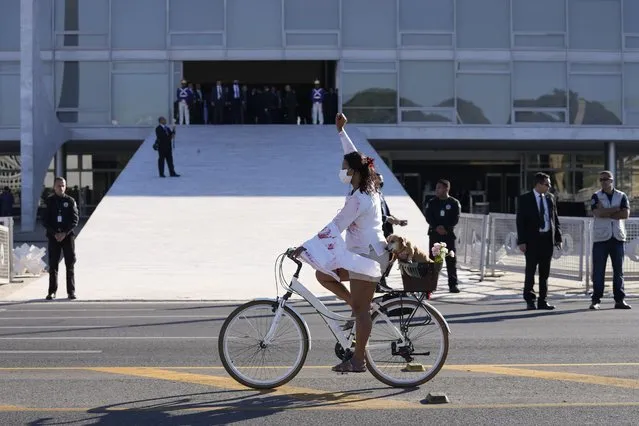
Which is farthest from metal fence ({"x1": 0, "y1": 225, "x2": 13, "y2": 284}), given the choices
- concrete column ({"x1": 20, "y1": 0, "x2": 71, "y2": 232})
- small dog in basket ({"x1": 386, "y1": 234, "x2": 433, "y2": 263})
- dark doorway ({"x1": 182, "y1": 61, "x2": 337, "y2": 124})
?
dark doorway ({"x1": 182, "y1": 61, "x2": 337, "y2": 124})

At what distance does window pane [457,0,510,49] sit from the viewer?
38.6 m

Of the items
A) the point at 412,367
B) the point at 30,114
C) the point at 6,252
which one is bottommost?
the point at 412,367

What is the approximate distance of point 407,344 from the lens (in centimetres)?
753

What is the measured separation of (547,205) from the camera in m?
13.3

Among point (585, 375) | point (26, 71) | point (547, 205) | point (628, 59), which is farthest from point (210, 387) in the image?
point (628, 59)

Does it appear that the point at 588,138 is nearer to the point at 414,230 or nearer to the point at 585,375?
the point at 414,230

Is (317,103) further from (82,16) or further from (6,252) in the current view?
(6,252)

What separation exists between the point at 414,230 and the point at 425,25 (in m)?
18.3

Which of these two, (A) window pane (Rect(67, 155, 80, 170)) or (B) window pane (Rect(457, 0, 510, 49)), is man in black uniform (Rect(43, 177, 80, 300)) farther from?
(A) window pane (Rect(67, 155, 80, 170))

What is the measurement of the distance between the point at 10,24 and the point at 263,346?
34184 mm

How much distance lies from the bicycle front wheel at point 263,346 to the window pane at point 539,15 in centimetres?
3306

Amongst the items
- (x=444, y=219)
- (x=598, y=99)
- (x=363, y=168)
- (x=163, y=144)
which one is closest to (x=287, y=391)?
(x=363, y=168)

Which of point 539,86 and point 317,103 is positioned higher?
point 539,86

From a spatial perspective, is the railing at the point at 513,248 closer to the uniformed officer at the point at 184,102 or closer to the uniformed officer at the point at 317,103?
the uniformed officer at the point at 317,103
